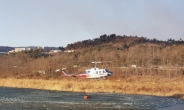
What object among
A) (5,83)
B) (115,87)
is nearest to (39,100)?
(115,87)

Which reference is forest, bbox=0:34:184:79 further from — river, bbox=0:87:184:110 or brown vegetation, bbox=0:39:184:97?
river, bbox=0:87:184:110

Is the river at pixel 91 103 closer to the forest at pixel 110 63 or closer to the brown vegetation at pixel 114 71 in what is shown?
the brown vegetation at pixel 114 71

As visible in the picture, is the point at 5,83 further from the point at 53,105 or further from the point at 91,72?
the point at 53,105

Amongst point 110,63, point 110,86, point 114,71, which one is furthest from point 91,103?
point 110,63

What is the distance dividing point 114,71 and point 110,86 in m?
11.7

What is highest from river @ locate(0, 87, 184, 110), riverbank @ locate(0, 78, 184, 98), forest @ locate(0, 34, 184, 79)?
forest @ locate(0, 34, 184, 79)

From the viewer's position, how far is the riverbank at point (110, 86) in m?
36.5

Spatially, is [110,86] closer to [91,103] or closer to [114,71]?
[91,103]

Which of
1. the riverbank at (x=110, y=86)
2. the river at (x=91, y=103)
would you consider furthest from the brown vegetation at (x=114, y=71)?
the river at (x=91, y=103)

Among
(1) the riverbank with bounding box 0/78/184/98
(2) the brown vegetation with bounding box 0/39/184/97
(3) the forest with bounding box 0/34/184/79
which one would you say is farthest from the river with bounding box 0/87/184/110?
(3) the forest with bounding box 0/34/184/79

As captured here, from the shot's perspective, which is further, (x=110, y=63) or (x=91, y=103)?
(x=110, y=63)

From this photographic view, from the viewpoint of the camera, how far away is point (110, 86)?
40.1 metres

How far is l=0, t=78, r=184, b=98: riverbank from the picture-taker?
3646 cm

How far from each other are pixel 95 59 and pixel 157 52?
10.7m
